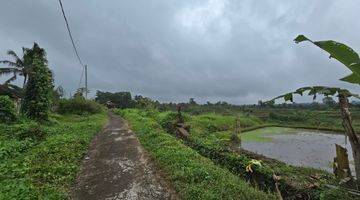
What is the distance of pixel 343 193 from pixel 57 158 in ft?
23.5

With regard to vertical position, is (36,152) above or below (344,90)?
below

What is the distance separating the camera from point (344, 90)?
4957 millimetres

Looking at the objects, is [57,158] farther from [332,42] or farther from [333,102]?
[332,42]

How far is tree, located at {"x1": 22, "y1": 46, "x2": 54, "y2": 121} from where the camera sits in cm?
2077

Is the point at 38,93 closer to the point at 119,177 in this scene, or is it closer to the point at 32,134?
the point at 32,134

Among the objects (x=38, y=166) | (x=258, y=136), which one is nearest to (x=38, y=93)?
(x=38, y=166)

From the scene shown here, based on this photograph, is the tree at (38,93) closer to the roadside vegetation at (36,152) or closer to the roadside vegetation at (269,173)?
the roadside vegetation at (36,152)

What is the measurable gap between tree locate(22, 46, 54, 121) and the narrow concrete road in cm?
1035

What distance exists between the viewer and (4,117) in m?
17.2

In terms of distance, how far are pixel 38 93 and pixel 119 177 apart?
49.4 feet

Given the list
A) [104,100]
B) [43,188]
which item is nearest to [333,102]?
[43,188]

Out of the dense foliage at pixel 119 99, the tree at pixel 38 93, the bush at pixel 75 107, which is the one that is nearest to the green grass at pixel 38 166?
the tree at pixel 38 93

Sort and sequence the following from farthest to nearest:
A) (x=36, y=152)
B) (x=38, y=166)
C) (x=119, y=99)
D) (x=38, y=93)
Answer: (x=119, y=99) < (x=38, y=93) < (x=36, y=152) < (x=38, y=166)

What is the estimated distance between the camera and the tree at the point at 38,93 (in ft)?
68.1
